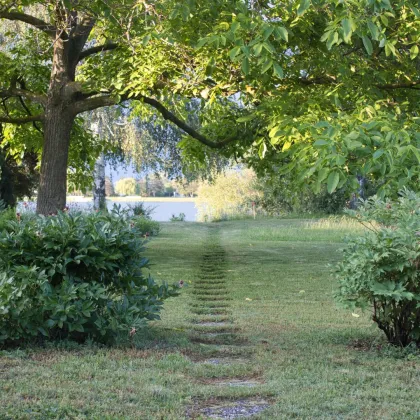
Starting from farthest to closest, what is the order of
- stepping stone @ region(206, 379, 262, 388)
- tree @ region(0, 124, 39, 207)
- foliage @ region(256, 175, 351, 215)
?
foliage @ region(256, 175, 351, 215) → tree @ region(0, 124, 39, 207) → stepping stone @ region(206, 379, 262, 388)

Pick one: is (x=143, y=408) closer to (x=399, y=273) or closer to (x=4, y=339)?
(x=4, y=339)

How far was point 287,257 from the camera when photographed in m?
15.5

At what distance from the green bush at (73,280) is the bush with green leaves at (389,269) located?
5.12 ft

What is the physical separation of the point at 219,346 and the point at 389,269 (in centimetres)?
165

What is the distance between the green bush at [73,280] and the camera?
5586 mm

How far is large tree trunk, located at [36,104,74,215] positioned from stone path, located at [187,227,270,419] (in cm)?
311

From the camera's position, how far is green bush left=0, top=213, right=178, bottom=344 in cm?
559

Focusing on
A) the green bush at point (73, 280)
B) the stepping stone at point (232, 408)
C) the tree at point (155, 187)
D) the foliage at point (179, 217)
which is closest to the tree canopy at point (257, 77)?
the green bush at point (73, 280)

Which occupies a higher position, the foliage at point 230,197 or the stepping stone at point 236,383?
the foliage at point 230,197

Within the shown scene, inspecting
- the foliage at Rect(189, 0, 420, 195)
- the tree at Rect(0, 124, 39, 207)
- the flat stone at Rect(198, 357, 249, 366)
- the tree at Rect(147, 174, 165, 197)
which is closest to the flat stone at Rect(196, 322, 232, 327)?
the flat stone at Rect(198, 357, 249, 366)

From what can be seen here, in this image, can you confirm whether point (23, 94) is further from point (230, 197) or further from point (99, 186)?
point (230, 197)

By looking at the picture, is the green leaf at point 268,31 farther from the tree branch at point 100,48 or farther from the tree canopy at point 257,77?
the tree branch at point 100,48

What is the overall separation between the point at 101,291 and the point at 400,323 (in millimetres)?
2474

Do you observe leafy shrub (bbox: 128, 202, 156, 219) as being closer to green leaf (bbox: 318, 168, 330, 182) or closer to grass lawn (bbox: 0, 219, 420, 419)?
grass lawn (bbox: 0, 219, 420, 419)
